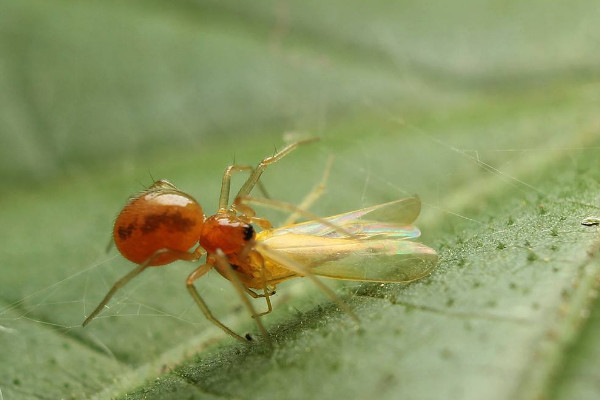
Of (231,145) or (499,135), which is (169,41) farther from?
(499,135)

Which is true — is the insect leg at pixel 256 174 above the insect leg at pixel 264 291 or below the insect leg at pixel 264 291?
above

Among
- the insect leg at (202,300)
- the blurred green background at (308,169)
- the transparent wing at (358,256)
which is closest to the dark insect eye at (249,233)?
the transparent wing at (358,256)

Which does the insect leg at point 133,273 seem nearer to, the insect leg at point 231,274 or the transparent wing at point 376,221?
the insect leg at point 231,274

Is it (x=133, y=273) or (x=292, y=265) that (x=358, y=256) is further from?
(x=133, y=273)

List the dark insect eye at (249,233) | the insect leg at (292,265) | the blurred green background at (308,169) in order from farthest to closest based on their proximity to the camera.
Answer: the dark insect eye at (249,233) < the insect leg at (292,265) < the blurred green background at (308,169)

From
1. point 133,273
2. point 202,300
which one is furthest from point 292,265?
point 133,273

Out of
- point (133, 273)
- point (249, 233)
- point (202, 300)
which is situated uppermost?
point (249, 233)

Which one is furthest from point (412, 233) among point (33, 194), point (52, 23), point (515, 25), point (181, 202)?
point (52, 23)

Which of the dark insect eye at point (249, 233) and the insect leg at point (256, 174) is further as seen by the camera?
the insect leg at point (256, 174)
